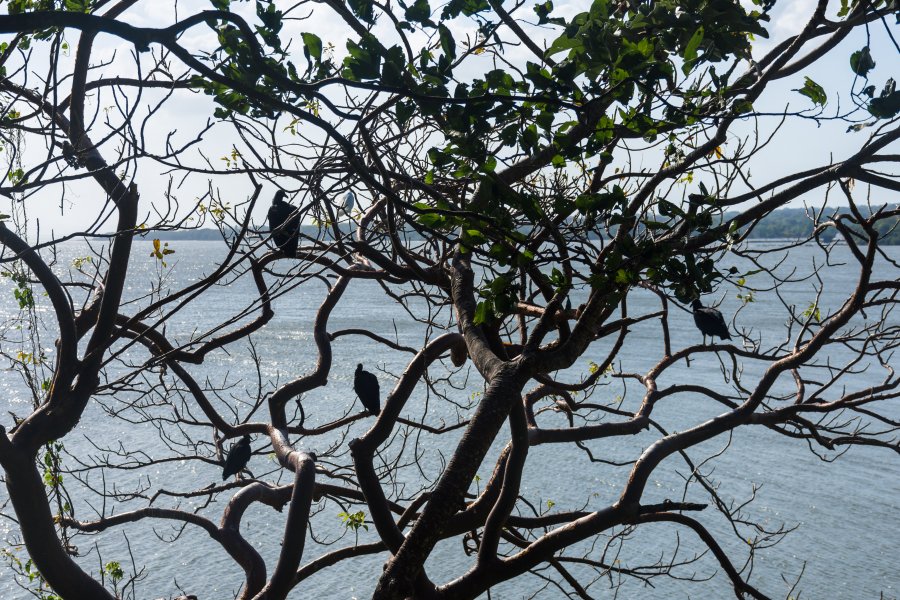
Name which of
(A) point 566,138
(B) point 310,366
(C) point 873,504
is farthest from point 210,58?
(B) point 310,366

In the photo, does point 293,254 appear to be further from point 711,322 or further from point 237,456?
point 711,322

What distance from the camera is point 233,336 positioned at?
12.1 ft

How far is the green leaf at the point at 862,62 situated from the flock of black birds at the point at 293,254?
776 millimetres

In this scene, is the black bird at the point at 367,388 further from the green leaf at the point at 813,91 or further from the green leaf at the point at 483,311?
the green leaf at the point at 813,91

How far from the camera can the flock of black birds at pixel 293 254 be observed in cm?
305

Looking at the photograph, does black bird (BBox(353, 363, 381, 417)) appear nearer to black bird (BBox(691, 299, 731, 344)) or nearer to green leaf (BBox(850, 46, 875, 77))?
black bird (BBox(691, 299, 731, 344))

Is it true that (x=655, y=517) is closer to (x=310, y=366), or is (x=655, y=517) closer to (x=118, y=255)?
(x=118, y=255)

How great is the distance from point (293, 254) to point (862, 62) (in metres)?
1.94

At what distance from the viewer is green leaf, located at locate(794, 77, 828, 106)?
2.18m

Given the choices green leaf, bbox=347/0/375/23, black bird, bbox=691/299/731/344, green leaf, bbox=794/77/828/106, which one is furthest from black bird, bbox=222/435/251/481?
green leaf, bbox=794/77/828/106

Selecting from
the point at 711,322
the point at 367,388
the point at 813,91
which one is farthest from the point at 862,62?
the point at 367,388

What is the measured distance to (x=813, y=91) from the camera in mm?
2174

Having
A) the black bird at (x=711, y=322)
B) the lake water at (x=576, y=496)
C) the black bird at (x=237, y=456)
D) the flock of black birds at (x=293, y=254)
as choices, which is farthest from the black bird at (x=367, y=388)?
the lake water at (x=576, y=496)

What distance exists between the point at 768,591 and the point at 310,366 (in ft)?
49.9
